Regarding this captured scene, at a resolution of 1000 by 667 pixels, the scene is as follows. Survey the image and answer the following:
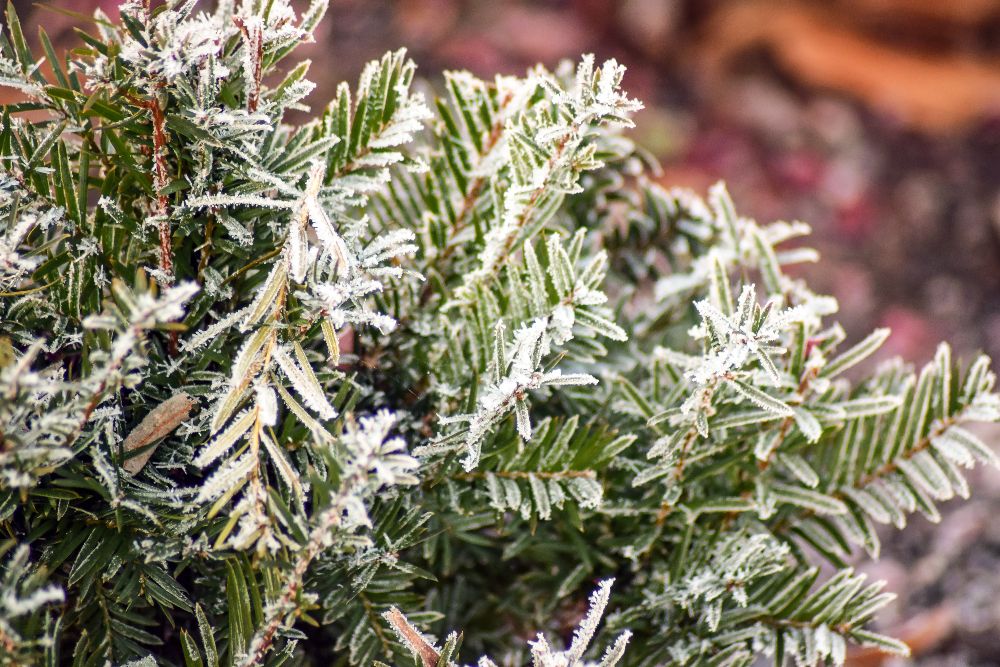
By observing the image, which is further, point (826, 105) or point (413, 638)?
point (826, 105)

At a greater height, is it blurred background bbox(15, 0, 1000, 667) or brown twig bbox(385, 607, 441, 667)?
blurred background bbox(15, 0, 1000, 667)

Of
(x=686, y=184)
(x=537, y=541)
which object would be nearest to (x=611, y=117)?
(x=537, y=541)

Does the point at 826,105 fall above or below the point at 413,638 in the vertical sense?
above

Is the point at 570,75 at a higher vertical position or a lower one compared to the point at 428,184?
higher

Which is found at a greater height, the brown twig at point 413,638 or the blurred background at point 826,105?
the blurred background at point 826,105

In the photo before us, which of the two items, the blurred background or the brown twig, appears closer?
the brown twig

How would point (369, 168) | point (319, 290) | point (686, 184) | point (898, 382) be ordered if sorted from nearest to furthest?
point (319, 290)
point (369, 168)
point (898, 382)
point (686, 184)

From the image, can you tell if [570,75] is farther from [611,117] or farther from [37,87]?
[37,87]

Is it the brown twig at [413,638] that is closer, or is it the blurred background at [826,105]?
the brown twig at [413,638]
